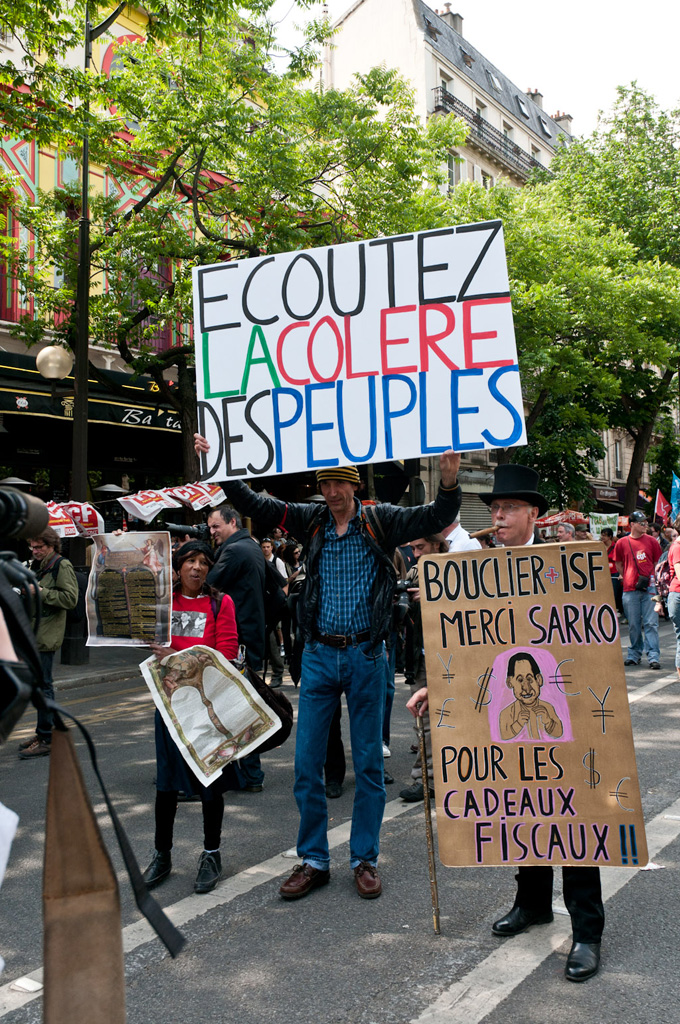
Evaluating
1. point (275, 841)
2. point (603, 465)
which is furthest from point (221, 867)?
point (603, 465)

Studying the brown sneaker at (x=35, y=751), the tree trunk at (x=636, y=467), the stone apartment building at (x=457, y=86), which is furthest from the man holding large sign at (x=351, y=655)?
the tree trunk at (x=636, y=467)

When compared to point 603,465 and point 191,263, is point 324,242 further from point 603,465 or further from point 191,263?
point 603,465

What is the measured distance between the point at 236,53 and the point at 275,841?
1317 centimetres

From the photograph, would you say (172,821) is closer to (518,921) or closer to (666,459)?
(518,921)

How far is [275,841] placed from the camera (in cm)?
480

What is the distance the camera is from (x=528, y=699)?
11.2 ft

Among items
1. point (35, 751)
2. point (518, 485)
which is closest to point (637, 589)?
point (35, 751)

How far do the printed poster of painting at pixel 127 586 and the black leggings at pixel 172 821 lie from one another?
1143 mm

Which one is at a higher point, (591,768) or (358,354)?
(358,354)

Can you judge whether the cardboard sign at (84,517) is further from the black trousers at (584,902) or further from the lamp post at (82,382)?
the black trousers at (584,902)

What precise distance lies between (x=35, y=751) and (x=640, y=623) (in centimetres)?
815

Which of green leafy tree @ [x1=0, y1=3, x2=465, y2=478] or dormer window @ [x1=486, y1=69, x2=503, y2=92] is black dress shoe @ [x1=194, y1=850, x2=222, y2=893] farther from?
dormer window @ [x1=486, y1=69, x2=503, y2=92]

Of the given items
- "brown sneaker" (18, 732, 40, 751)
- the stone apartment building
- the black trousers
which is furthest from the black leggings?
the stone apartment building

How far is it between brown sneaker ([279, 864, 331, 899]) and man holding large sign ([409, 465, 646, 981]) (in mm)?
891
